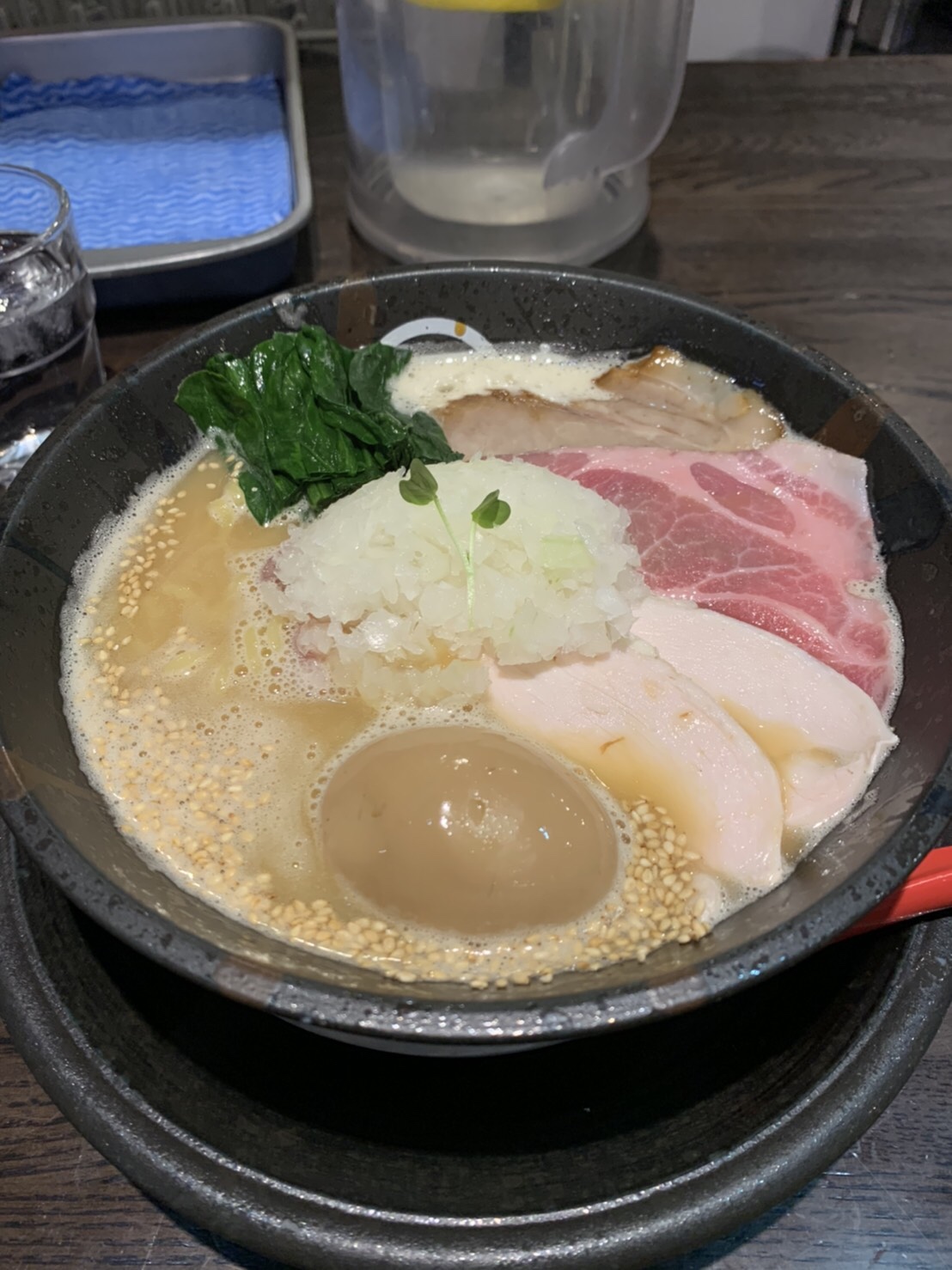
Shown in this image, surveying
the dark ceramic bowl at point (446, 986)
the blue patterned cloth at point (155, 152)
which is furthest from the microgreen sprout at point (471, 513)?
the blue patterned cloth at point (155, 152)

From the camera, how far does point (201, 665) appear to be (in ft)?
4.33

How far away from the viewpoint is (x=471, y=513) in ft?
4.23

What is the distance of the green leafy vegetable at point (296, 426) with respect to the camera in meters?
1.51

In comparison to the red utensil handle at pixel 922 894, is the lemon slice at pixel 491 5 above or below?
above

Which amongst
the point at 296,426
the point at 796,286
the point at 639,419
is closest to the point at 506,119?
the point at 796,286

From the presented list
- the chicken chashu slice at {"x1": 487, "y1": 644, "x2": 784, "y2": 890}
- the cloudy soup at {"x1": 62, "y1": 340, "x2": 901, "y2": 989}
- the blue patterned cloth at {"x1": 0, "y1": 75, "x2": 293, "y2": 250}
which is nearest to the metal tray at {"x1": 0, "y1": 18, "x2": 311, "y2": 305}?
the blue patterned cloth at {"x1": 0, "y1": 75, "x2": 293, "y2": 250}


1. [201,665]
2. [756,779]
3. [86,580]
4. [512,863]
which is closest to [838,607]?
[756,779]

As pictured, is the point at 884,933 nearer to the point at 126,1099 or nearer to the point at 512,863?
the point at 512,863

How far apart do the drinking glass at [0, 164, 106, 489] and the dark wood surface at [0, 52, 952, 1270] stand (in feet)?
0.74

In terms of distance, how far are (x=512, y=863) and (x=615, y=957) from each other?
156 mm

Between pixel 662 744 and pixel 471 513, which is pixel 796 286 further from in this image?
pixel 662 744

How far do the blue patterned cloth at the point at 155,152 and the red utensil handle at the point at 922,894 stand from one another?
1874 millimetres

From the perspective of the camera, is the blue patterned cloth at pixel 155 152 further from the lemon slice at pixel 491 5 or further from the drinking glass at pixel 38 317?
the lemon slice at pixel 491 5

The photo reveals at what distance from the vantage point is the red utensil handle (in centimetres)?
109
